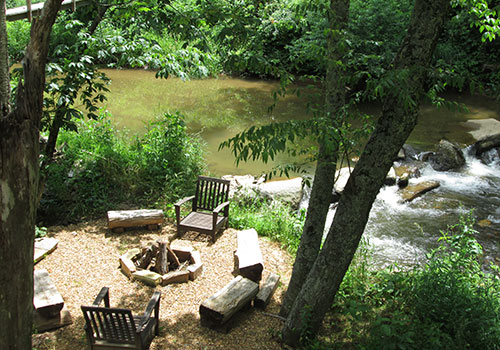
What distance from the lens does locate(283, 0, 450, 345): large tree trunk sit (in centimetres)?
341

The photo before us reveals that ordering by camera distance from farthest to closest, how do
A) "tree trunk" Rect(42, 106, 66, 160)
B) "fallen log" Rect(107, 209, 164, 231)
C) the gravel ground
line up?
"fallen log" Rect(107, 209, 164, 231) → "tree trunk" Rect(42, 106, 66, 160) → the gravel ground

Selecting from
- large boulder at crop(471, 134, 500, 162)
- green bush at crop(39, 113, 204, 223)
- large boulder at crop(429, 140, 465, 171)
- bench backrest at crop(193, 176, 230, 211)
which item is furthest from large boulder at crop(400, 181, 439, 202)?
green bush at crop(39, 113, 204, 223)

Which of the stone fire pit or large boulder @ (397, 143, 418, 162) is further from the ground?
large boulder @ (397, 143, 418, 162)

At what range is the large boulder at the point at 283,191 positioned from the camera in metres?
8.90

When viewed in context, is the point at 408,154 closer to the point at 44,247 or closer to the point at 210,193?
the point at 210,193

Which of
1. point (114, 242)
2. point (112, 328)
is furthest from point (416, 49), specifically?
point (114, 242)

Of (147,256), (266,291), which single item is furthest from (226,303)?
(147,256)

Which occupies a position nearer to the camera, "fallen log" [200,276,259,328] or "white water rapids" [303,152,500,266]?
"fallen log" [200,276,259,328]

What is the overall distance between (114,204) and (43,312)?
3.50 m

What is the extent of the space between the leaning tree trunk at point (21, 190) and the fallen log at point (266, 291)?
2.84 m

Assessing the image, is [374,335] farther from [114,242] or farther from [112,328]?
[114,242]

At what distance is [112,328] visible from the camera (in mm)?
4305

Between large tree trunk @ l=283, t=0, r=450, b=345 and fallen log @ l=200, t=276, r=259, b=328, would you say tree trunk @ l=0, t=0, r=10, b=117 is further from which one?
fallen log @ l=200, t=276, r=259, b=328

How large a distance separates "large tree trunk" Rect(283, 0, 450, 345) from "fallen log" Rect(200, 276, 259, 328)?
696mm
